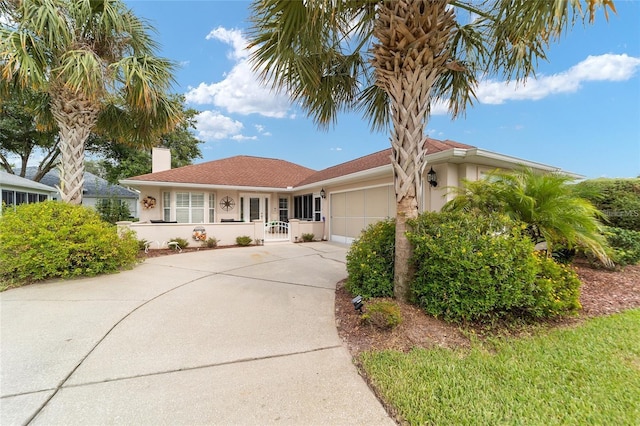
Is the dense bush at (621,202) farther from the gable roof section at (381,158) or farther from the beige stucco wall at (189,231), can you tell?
the beige stucco wall at (189,231)

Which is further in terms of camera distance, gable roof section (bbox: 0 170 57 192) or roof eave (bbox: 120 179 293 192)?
gable roof section (bbox: 0 170 57 192)

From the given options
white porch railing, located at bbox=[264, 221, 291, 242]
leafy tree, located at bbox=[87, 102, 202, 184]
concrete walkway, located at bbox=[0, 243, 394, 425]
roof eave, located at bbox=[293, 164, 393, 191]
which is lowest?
concrete walkway, located at bbox=[0, 243, 394, 425]

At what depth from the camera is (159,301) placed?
15.9 ft

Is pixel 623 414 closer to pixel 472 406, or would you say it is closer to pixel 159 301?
pixel 472 406

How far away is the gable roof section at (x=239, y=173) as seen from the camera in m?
13.4

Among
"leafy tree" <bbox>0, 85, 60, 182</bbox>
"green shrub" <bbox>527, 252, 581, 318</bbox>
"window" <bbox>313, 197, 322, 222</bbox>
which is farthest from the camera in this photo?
"leafy tree" <bbox>0, 85, 60, 182</bbox>

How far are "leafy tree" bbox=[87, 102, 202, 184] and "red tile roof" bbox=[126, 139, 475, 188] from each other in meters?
5.67

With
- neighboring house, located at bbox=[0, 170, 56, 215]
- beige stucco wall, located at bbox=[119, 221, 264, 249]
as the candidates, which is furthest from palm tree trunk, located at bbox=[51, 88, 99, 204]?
neighboring house, located at bbox=[0, 170, 56, 215]

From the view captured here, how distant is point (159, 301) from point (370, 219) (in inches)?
328

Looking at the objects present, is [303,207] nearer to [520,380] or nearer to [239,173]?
[239,173]

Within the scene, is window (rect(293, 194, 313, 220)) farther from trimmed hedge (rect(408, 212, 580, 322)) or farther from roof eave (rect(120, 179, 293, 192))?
trimmed hedge (rect(408, 212, 580, 322))

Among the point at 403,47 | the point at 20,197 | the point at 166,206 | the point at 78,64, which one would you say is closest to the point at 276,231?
the point at 166,206

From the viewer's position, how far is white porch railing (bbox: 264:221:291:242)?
1378 centimetres

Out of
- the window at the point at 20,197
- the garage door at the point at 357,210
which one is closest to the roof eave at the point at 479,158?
the garage door at the point at 357,210
